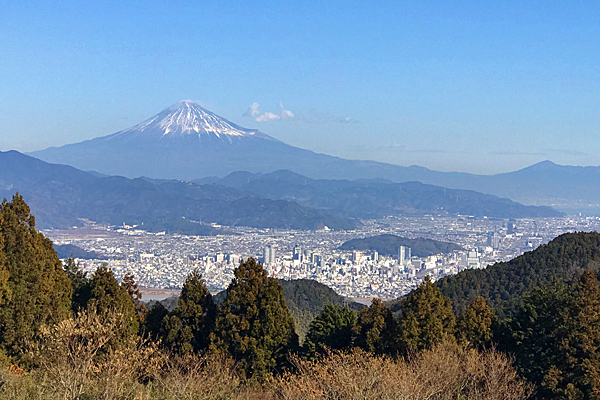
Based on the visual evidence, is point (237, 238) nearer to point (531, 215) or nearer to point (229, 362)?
point (531, 215)

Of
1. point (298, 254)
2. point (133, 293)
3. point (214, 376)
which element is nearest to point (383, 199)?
point (298, 254)

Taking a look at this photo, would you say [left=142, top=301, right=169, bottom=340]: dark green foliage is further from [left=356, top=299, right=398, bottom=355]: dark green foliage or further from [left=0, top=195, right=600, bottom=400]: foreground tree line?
[left=356, top=299, right=398, bottom=355]: dark green foliage

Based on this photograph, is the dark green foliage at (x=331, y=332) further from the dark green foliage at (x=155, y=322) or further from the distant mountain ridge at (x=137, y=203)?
the distant mountain ridge at (x=137, y=203)

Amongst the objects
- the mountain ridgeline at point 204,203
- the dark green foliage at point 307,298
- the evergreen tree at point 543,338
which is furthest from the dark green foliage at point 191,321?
the mountain ridgeline at point 204,203

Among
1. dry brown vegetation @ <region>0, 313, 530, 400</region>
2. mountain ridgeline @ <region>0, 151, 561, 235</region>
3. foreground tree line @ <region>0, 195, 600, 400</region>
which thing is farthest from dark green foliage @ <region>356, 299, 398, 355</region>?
mountain ridgeline @ <region>0, 151, 561, 235</region>

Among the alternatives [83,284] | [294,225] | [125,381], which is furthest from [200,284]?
[294,225]
